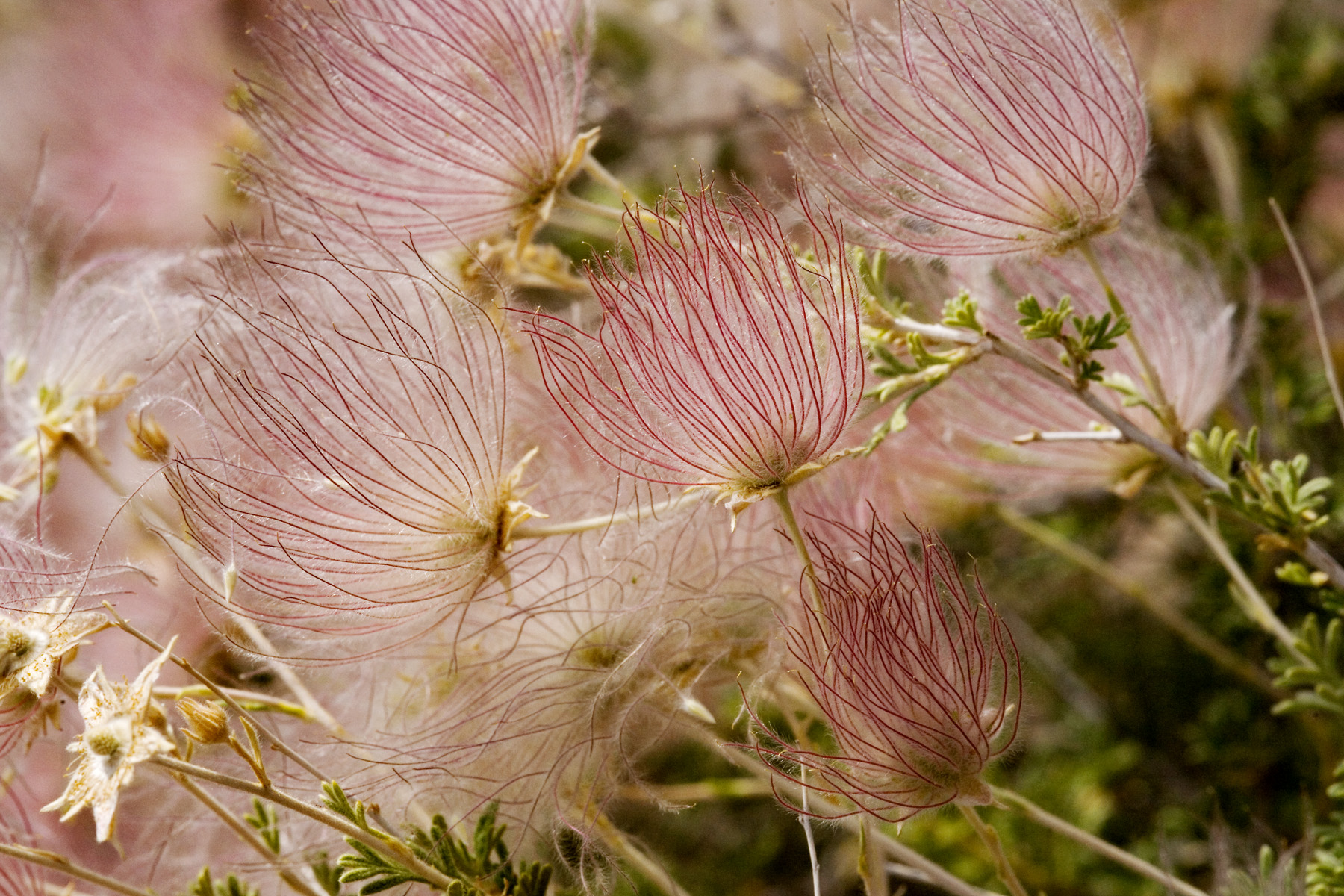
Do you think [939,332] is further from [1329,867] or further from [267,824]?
[267,824]

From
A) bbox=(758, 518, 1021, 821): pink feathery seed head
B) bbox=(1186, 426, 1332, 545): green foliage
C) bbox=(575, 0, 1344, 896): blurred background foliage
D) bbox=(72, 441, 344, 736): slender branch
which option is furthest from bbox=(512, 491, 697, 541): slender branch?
bbox=(1186, 426, 1332, 545): green foliage

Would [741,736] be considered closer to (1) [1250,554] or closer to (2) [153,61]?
(1) [1250,554]

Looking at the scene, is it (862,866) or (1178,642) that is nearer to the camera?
(862,866)

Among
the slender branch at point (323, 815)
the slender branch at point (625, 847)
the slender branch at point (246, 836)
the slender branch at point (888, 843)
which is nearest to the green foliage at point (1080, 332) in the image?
the slender branch at point (888, 843)

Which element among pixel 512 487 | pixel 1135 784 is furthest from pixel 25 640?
pixel 1135 784

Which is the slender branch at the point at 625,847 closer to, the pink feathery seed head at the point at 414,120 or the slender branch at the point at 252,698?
the slender branch at the point at 252,698

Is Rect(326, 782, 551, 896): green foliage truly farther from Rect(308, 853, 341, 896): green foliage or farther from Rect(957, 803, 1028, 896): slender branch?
Rect(957, 803, 1028, 896): slender branch

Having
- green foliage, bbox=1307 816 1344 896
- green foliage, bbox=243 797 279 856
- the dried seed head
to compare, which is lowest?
green foliage, bbox=1307 816 1344 896
